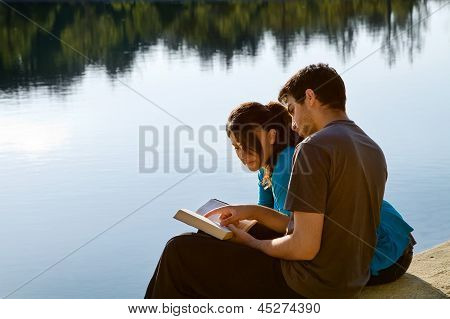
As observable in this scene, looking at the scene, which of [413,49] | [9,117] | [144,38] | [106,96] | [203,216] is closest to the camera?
[203,216]

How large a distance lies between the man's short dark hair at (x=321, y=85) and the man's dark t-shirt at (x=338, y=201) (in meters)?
0.08

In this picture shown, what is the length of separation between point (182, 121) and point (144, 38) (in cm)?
952

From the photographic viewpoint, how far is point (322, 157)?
3.07 meters

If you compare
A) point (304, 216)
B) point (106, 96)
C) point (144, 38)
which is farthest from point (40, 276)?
point (144, 38)

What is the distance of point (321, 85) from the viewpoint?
3.16 m

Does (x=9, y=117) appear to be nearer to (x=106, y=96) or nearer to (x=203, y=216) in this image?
(x=106, y=96)

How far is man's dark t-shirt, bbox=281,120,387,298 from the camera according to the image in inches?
121

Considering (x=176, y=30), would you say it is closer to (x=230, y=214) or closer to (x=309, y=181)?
(x=230, y=214)

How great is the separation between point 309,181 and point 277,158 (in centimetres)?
56

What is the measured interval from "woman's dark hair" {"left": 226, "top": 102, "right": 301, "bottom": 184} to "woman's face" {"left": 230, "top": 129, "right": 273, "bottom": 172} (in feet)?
0.04

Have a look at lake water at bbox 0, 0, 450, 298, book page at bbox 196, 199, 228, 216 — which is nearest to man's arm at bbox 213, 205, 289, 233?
book page at bbox 196, 199, 228, 216

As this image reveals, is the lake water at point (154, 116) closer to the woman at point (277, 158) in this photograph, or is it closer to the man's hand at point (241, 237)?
the woman at point (277, 158)

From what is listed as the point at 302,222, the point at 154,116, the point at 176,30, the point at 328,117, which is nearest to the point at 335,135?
the point at 328,117

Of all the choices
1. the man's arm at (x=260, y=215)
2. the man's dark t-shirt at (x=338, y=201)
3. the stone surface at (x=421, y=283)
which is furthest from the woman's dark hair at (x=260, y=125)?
the stone surface at (x=421, y=283)
